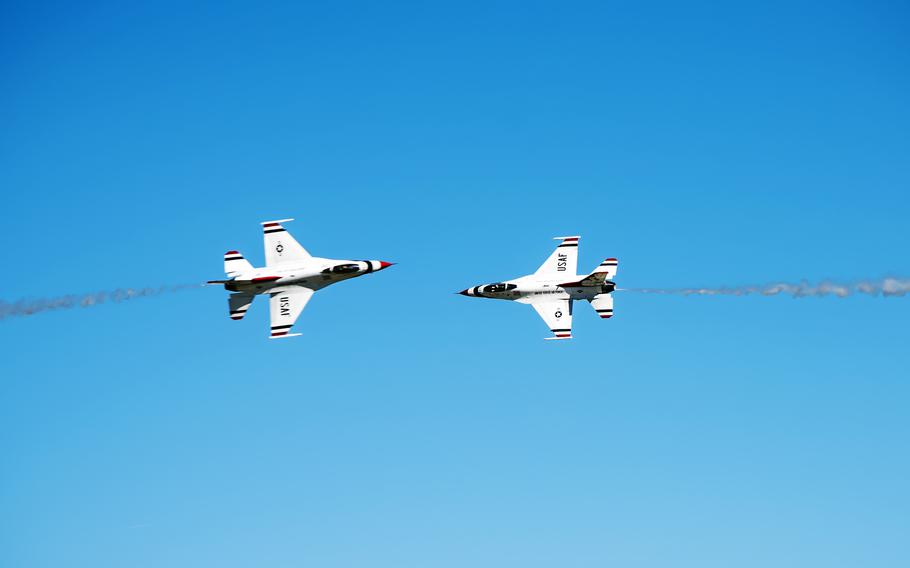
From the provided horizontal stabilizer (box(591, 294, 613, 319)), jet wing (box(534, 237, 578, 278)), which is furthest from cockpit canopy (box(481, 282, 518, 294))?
horizontal stabilizer (box(591, 294, 613, 319))

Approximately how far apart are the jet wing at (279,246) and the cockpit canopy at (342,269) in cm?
191

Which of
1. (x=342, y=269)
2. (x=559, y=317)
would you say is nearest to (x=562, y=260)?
(x=559, y=317)

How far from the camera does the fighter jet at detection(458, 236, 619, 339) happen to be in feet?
259

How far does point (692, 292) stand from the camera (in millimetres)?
77062

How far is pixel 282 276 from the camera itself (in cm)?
7600

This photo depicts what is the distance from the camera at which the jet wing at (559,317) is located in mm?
79312

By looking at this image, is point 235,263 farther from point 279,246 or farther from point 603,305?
point 603,305

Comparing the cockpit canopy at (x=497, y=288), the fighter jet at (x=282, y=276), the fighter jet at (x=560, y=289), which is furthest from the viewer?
the cockpit canopy at (x=497, y=288)

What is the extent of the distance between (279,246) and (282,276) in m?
2.47

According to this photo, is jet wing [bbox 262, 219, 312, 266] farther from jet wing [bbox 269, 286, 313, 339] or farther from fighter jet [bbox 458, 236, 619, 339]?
fighter jet [bbox 458, 236, 619, 339]

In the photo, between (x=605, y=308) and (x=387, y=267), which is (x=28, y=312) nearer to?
(x=387, y=267)

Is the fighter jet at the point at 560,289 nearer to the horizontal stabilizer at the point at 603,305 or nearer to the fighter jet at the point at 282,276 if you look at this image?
the horizontal stabilizer at the point at 603,305

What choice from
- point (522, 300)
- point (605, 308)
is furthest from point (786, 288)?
point (522, 300)

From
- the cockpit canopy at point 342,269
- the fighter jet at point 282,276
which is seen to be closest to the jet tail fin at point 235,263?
the fighter jet at point 282,276
